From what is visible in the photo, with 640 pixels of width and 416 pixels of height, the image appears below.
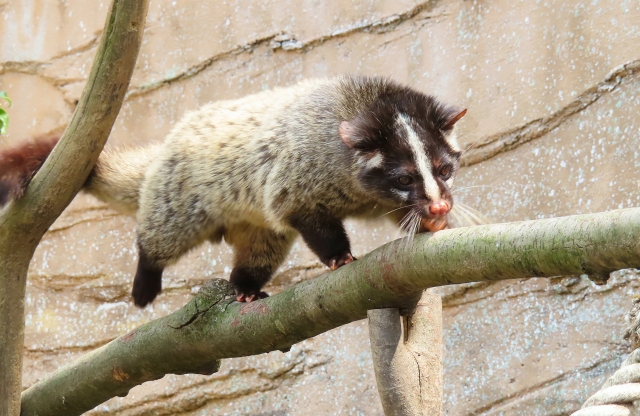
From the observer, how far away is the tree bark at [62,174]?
3521 millimetres

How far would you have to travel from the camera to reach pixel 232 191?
4.27 m

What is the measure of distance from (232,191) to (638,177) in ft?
8.22

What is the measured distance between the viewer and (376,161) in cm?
365

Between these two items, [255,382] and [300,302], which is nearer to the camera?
[300,302]

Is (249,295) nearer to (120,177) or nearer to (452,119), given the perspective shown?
(120,177)

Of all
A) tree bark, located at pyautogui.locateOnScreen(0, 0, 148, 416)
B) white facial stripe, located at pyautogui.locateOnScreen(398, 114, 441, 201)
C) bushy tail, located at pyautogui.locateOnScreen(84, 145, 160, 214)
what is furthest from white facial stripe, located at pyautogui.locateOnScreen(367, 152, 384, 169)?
bushy tail, located at pyautogui.locateOnScreen(84, 145, 160, 214)

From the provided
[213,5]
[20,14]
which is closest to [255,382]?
[213,5]

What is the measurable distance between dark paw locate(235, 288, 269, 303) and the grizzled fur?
1 cm

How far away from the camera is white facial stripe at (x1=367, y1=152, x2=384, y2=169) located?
3.64 meters

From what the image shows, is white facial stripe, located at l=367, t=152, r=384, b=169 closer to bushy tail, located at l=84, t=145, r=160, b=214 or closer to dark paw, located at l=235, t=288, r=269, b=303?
dark paw, located at l=235, t=288, r=269, b=303

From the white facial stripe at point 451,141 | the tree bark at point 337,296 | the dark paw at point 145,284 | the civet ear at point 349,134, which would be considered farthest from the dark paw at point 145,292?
the white facial stripe at point 451,141

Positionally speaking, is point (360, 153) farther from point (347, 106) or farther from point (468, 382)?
point (468, 382)

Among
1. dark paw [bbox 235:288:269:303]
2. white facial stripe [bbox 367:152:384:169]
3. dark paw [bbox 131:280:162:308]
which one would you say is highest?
white facial stripe [bbox 367:152:384:169]

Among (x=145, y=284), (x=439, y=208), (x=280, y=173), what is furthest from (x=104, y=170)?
(x=439, y=208)
